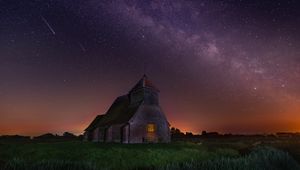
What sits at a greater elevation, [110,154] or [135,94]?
[135,94]

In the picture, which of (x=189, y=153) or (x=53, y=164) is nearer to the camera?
(x=53, y=164)

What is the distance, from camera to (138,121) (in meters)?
38.6

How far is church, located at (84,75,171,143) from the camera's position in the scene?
38.0m

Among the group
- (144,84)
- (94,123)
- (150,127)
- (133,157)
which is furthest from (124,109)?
(133,157)

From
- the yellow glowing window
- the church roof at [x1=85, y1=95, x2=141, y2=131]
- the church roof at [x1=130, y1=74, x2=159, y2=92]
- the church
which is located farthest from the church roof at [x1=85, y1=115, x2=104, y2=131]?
the yellow glowing window

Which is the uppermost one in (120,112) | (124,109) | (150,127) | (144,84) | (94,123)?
(144,84)

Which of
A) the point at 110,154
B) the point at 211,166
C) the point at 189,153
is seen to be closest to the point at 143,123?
the point at 189,153

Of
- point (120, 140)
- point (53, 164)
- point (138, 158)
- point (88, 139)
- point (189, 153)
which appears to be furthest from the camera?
point (88, 139)

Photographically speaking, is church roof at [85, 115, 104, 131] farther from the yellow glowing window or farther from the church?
the yellow glowing window

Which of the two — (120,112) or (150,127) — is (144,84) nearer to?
(120,112)

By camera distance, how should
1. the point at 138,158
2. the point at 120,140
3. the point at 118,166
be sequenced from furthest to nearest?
the point at 120,140, the point at 138,158, the point at 118,166

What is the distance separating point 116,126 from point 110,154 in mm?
15227

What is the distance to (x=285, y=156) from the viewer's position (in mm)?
22625

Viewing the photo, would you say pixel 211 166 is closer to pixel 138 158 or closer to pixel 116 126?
pixel 138 158
